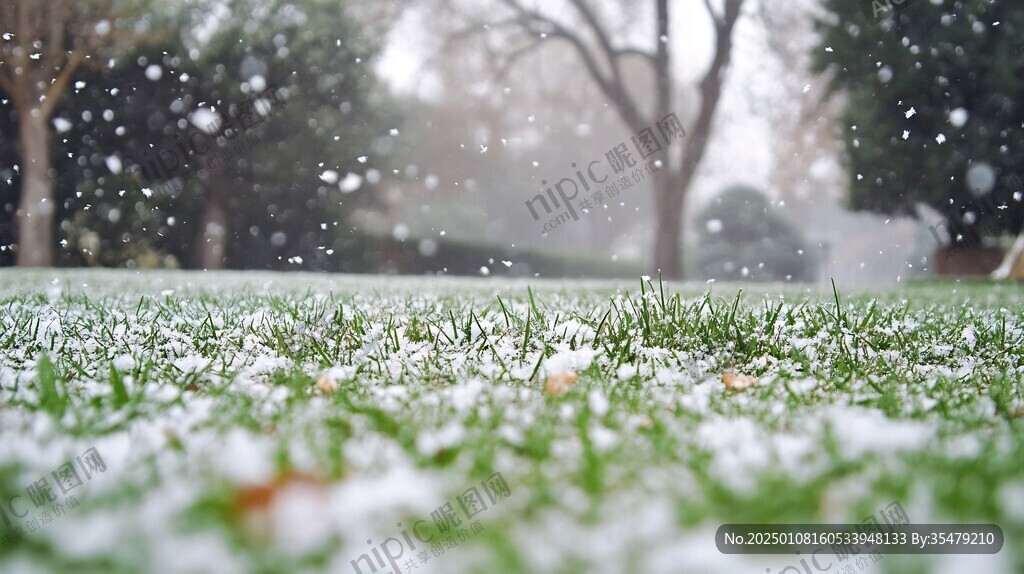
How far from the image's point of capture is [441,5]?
13.9 m

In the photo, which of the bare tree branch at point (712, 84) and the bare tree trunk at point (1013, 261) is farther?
the bare tree branch at point (712, 84)

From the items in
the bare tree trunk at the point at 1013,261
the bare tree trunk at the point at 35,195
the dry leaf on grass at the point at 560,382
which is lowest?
the bare tree trunk at the point at 1013,261

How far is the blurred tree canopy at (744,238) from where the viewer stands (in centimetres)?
1884

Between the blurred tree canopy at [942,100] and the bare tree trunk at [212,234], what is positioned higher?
the bare tree trunk at [212,234]

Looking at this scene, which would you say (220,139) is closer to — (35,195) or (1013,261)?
(35,195)

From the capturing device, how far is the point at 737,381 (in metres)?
1.94

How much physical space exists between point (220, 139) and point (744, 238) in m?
13.9

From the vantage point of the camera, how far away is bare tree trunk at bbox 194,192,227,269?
14141 mm

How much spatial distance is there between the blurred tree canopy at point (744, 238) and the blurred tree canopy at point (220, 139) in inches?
386

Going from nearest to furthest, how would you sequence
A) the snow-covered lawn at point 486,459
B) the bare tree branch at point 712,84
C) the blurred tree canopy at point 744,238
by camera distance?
the snow-covered lawn at point 486,459 < the bare tree branch at point 712,84 < the blurred tree canopy at point 744,238

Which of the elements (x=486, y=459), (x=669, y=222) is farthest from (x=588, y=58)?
(x=486, y=459)

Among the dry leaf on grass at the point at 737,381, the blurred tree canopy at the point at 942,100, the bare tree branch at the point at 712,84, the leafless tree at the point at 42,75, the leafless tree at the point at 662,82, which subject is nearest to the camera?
the dry leaf on grass at the point at 737,381

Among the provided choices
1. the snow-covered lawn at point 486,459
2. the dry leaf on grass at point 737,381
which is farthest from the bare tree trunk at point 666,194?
the dry leaf on grass at point 737,381

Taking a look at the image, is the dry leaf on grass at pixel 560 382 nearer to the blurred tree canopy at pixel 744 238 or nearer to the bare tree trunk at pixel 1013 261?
the bare tree trunk at pixel 1013 261
